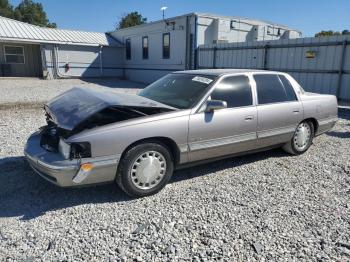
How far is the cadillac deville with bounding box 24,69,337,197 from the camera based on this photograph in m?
3.34

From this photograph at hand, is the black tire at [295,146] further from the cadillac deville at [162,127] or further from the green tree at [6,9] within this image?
the green tree at [6,9]

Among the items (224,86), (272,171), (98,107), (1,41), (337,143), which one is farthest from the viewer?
(1,41)

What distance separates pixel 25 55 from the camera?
22.9m

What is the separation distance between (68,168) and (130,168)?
0.70m

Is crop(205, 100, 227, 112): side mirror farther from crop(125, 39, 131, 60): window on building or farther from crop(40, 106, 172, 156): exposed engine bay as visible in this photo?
crop(125, 39, 131, 60): window on building

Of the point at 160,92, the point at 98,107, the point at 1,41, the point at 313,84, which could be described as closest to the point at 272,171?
the point at 160,92

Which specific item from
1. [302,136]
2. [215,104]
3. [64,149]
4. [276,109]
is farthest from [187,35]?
[64,149]

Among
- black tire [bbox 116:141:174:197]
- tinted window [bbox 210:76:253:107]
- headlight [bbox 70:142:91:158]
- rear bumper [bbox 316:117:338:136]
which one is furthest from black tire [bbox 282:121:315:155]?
headlight [bbox 70:142:91:158]

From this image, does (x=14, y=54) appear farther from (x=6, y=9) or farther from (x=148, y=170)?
(x=6, y=9)

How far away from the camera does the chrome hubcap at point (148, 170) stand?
364 centimetres

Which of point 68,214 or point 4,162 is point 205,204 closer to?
point 68,214

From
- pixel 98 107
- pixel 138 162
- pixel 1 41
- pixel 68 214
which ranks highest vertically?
pixel 1 41

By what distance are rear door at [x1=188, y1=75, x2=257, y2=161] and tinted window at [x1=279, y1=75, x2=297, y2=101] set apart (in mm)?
911

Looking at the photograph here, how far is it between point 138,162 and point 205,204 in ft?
3.10
